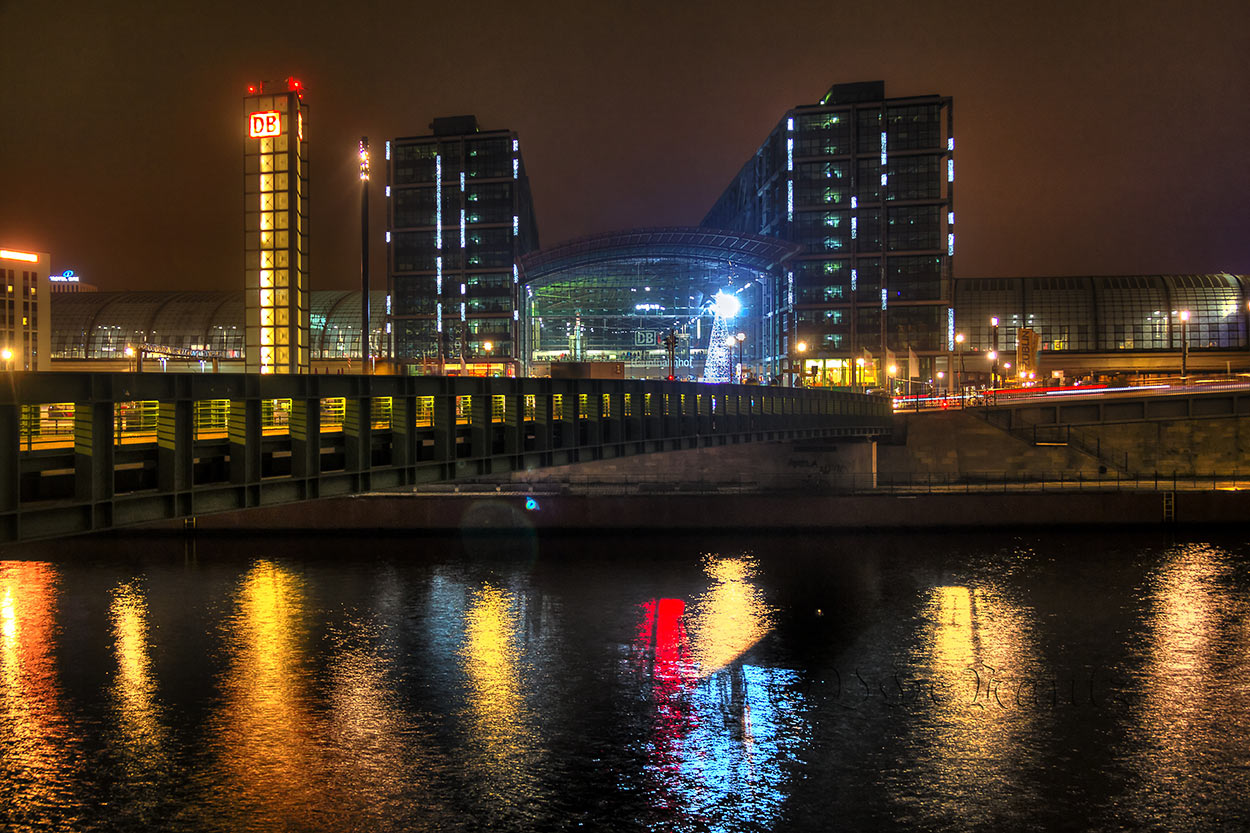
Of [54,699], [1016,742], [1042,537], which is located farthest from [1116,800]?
[1042,537]

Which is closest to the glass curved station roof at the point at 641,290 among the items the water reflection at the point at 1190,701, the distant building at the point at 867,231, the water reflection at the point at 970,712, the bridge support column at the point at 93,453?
the distant building at the point at 867,231

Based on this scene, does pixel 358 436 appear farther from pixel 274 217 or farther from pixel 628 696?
pixel 274 217

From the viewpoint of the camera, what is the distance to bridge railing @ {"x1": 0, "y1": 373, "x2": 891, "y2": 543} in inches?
757

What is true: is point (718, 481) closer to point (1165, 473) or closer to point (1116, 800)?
point (1165, 473)

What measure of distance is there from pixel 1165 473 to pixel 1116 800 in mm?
56668

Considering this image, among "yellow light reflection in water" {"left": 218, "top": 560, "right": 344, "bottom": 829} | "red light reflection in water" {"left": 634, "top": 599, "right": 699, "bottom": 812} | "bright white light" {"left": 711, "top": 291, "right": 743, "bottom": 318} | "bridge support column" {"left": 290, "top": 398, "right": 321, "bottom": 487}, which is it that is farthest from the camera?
"bright white light" {"left": 711, "top": 291, "right": 743, "bottom": 318}

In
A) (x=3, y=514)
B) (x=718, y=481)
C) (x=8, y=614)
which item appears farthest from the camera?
(x=718, y=481)

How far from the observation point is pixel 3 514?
59.0ft

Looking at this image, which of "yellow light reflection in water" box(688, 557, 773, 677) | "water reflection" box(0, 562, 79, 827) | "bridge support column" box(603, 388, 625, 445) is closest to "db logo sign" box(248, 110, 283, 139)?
"water reflection" box(0, 562, 79, 827)

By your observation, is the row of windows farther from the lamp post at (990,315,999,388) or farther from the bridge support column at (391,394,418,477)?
the bridge support column at (391,394,418,477)

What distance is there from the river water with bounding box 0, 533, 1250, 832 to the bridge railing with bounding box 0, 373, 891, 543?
7348mm

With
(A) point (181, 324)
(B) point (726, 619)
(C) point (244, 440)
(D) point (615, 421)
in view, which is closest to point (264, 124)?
(D) point (615, 421)

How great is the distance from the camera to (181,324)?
5497 inches

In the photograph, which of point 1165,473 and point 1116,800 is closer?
point 1116,800
